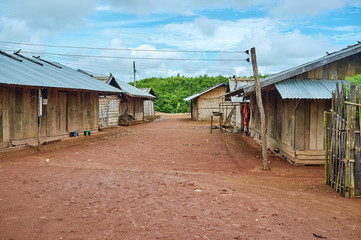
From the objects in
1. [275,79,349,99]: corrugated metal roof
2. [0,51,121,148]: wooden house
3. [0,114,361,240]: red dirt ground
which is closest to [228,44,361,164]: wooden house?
[275,79,349,99]: corrugated metal roof

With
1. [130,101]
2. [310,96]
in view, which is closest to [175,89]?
[130,101]

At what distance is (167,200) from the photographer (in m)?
5.59

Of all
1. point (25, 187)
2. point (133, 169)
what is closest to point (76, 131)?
point (133, 169)

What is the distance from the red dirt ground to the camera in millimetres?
4156

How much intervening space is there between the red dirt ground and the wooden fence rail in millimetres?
316

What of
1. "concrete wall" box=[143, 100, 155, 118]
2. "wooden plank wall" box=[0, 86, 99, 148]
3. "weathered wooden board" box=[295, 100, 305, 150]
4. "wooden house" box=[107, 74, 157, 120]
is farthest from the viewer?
"concrete wall" box=[143, 100, 155, 118]

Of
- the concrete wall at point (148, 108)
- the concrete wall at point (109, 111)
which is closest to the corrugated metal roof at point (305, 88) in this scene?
the concrete wall at point (109, 111)

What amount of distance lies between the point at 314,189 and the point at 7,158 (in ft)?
33.2

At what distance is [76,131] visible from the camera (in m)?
16.4

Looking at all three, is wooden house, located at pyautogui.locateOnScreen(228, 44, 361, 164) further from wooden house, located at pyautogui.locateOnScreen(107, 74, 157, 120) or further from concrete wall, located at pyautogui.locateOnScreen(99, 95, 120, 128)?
wooden house, located at pyautogui.locateOnScreen(107, 74, 157, 120)

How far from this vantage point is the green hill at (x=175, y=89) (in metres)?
49.6

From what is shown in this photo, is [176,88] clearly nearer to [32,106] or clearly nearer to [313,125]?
[32,106]

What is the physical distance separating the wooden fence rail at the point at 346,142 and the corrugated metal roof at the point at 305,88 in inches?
85.4

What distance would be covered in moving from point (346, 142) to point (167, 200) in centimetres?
402
